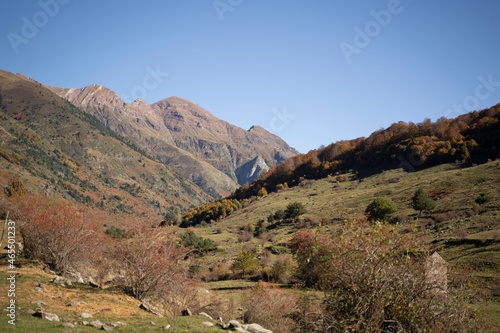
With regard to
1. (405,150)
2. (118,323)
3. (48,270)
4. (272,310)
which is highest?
(405,150)

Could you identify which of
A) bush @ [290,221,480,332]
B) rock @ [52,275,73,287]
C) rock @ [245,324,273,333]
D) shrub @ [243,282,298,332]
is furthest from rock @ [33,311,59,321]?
shrub @ [243,282,298,332]

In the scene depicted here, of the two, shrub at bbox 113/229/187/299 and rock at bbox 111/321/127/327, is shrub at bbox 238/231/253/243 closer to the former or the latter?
shrub at bbox 113/229/187/299

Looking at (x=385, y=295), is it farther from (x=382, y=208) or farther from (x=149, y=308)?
(x=382, y=208)

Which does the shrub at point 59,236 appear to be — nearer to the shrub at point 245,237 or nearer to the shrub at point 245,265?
the shrub at point 245,265

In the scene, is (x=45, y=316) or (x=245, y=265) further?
(x=245, y=265)

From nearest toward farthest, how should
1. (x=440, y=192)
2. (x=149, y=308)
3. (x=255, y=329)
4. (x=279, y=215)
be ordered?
(x=255, y=329), (x=149, y=308), (x=440, y=192), (x=279, y=215)

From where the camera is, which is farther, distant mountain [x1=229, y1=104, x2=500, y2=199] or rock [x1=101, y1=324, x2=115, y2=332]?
distant mountain [x1=229, y1=104, x2=500, y2=199]

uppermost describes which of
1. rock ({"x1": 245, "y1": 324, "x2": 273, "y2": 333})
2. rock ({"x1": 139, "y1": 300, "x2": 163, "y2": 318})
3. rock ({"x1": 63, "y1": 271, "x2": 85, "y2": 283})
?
rock ({"x1": 63, "y1": 271, "x2": 85, "y2": 283})

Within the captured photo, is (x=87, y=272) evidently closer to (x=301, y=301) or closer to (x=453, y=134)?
(x=301, y=301)

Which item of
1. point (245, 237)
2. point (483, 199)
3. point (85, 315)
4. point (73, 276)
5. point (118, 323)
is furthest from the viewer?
point (245, 237)

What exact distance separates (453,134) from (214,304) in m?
121

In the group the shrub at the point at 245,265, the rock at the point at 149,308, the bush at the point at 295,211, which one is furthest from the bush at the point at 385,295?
the bush at the point at 295,211

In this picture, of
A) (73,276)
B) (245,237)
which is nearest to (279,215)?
(245,237)

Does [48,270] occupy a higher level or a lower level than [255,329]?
higher
